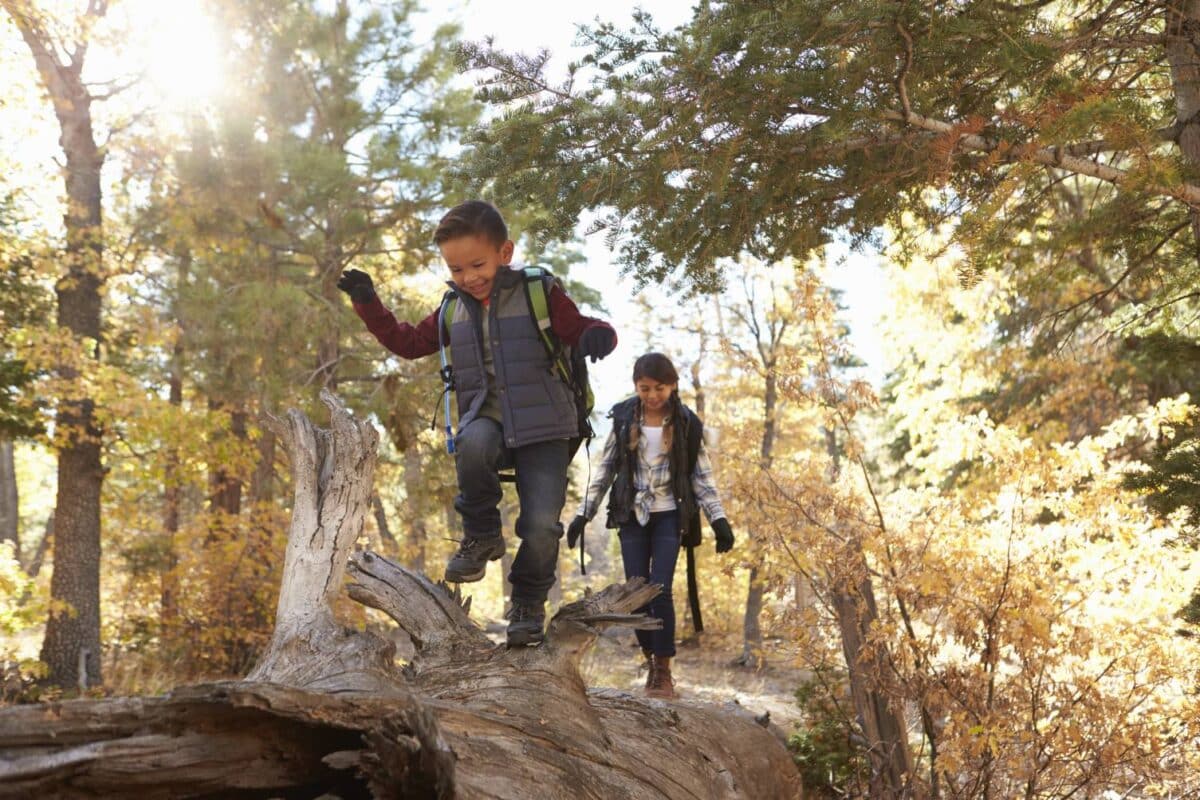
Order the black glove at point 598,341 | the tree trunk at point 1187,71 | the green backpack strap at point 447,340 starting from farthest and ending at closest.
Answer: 1. the tree trunk at point 1187,71
2. the green backpack strap at point 447,340
3. the black glove at point 598,341

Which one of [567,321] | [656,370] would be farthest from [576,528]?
[567,321]

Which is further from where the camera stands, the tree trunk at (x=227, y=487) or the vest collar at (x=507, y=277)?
the tree trunk at (x=227, y=487)

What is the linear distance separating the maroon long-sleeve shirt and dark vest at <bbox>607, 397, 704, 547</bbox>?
155cm

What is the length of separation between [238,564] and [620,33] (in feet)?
32.9

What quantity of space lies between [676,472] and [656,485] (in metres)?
0.16

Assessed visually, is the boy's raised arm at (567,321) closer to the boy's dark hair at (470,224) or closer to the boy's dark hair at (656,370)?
the boy's dark hair at (470,224)

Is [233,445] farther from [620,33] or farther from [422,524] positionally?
[620,33]

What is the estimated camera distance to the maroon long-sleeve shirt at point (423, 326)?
3.72 metres

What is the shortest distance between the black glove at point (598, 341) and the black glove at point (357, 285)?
1042 mm

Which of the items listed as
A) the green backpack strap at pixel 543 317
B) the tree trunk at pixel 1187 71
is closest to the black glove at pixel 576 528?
the green backpack strap at pixel 543 317

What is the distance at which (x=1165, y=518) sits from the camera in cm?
581

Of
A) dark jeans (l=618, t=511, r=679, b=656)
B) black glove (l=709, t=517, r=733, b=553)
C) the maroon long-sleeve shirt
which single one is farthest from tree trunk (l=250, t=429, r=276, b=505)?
black glove (l=709, t=517, r=733, b=553)

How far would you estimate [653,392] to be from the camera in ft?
17.2

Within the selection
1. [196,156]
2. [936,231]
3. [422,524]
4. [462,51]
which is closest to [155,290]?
[196,156]
